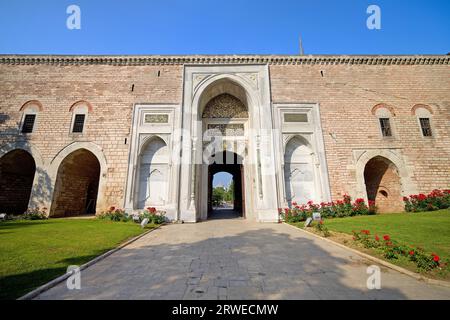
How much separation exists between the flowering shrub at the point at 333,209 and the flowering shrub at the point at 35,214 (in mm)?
12004

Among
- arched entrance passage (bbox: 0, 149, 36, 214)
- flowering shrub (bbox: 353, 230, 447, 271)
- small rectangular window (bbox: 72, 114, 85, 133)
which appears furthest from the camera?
small rectangular window (bbox: 72, 114, 85, 133)

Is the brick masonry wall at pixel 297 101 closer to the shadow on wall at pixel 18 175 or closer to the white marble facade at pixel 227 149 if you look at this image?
the shadow on wall at pixel 18 175

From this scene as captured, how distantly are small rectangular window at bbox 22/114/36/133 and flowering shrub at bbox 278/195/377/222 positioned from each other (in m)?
14.6

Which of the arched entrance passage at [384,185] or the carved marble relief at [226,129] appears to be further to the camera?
the carved marble relief at [226,129]

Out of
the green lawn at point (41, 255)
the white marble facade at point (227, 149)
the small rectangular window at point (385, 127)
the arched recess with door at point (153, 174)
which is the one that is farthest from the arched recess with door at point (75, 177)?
the small rectangular window at point (385, 127)

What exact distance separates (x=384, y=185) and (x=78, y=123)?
1831 centimetres

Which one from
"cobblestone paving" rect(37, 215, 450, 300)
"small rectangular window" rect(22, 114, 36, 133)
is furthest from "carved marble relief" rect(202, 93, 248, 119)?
"small rectangular window" rect(22, 114, 36, 133)

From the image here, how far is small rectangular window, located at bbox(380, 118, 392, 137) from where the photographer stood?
1082cm

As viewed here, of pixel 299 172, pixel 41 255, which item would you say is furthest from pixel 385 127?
pixel 41 255

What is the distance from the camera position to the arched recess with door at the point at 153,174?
32.5 feet

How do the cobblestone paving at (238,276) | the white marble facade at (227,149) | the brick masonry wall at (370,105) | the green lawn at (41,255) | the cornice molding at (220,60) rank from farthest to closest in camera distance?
the cornice molding at (220,60), the brick masonry wall at (370,105), the white marble facade at (227,149), the green lawn at (41,255), the cobblestone paving at (238,276)

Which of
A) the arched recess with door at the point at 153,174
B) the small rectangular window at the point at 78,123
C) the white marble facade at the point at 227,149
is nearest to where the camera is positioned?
the white marble facade at the point at 227,149

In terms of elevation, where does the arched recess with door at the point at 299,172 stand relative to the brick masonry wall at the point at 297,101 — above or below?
below

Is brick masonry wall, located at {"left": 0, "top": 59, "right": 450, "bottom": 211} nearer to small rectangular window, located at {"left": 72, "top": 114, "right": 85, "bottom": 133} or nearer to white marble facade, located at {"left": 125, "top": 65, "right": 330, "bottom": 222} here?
small rectangular window, located at {"left": 72, "top": 114, "right": 85, "bottom": 133}
